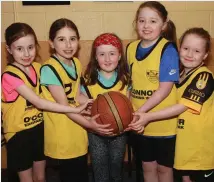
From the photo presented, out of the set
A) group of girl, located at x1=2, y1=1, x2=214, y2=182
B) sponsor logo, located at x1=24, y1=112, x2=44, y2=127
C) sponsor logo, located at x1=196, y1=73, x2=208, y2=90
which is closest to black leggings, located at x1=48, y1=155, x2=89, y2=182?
group of girl, located at x1=2, y1=1, x2=214, y2=182

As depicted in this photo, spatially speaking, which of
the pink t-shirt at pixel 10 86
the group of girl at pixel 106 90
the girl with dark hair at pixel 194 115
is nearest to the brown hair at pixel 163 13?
the group of girl at pixel 106 90

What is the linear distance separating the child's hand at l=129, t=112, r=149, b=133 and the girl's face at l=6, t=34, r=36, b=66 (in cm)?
87

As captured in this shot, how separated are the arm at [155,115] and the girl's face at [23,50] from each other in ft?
2.89

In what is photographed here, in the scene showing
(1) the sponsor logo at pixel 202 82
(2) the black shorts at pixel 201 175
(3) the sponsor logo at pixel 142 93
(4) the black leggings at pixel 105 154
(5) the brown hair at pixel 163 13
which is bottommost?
(2) the black shorts at pixel 201 175

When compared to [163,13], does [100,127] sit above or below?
below

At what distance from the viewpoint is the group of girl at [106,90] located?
1.98 meters

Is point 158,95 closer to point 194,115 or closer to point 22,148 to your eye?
point 194,115

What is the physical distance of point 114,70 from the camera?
2166 millimetres

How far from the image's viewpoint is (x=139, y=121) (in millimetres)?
1987

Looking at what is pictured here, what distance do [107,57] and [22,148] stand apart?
2.99ft

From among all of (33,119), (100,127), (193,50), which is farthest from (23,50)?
(193,50)

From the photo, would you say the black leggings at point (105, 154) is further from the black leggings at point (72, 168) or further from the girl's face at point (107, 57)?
the girl's face at point (107, 57)

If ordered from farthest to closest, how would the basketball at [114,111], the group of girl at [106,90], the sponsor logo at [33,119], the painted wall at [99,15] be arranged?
1. the painted wall at [99,15]
2. the sponsor logo at [33,119]
3. the group of girl at [106,90]
4. the basketball at [114,111]

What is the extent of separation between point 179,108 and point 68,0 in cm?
149
